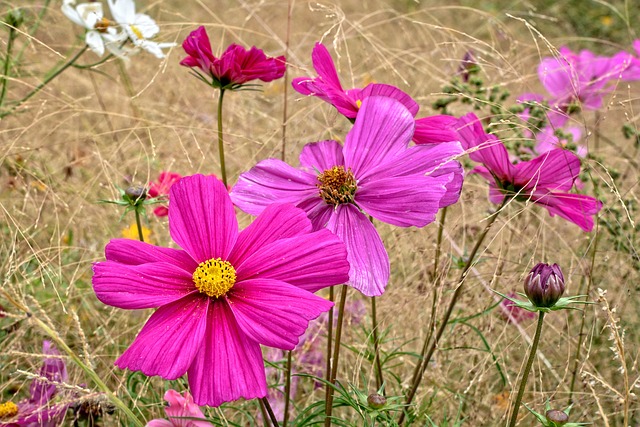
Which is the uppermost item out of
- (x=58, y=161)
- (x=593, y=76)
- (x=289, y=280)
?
(x=593, y=76)

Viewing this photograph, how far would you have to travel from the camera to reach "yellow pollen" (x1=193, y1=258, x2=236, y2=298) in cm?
54

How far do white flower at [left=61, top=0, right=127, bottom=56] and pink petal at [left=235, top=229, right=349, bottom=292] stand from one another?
0.63m

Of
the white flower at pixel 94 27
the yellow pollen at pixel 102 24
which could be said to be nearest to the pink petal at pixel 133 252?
the white flower at pixel 94 27

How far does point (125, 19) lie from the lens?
3.94 feet

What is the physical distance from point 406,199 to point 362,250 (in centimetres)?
5

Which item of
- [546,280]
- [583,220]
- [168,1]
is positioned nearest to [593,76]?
[583,220]

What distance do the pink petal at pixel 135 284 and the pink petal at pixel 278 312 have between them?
49mm

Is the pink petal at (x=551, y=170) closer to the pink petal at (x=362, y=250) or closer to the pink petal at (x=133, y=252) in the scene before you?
the pink petal at (x=362, y=250)

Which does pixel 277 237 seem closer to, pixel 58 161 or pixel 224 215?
pixel 224 215

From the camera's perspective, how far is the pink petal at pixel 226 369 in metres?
0.50

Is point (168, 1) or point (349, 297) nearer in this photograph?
point (349, 297)

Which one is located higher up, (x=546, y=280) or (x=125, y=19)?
(x=125, y=19)

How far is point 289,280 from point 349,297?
598 millimetres

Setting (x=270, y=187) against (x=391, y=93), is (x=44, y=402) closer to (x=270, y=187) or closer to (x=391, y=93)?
(x=270, y=187)
